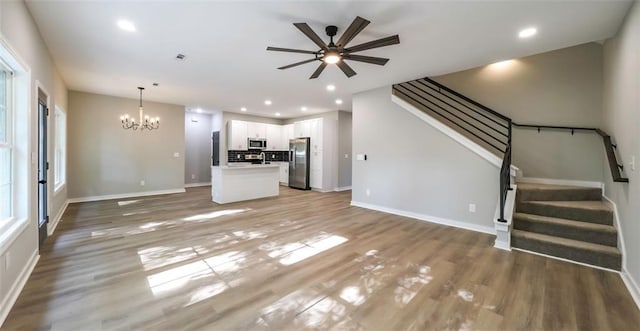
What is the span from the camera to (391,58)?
379 cm

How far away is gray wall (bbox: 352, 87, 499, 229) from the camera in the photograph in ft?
13.7

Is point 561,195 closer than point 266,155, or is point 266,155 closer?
point 561,195

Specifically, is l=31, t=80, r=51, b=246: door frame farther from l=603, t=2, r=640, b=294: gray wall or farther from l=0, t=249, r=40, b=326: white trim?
l=603, t=2, r=640, b=294: gray wall

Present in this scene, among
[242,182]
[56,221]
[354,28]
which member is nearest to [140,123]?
[56,221]

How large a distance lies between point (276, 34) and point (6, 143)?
2.81 meters

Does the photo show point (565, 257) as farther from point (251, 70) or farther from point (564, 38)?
point (251, 70)

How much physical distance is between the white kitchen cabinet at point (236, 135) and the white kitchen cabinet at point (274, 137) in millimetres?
930

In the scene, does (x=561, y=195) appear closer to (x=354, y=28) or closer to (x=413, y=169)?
(x=413, y=169)

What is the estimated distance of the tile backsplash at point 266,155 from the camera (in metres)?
8.61

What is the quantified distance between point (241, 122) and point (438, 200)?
657 cm

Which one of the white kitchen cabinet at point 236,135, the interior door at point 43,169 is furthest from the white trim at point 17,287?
the white kitchen cabinet at point 236,135

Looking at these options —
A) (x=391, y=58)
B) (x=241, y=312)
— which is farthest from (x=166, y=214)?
(x=391, y=58)

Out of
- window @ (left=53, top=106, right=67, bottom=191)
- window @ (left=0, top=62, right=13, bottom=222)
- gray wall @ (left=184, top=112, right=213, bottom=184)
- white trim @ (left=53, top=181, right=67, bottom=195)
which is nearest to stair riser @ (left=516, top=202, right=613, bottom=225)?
window @ (left=0, top=62, right=13, bottom=222)

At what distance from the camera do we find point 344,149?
8.52m
